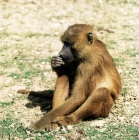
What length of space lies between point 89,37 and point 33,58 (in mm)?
2701

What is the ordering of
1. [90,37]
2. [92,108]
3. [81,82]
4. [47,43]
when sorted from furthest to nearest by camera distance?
[47,43], [90,37], [81,82], [92,108]

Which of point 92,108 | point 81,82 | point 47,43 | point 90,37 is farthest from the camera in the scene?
point 47,43

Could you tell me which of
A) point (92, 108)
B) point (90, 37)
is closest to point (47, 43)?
point (90, 37)

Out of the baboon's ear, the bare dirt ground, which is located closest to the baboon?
the baboon's ear

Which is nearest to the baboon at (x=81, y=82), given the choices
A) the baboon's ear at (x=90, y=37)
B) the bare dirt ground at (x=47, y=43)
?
the baboon's ear at (x=90, y=37)

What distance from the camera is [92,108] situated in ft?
18.9

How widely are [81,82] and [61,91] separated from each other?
1.48 ft

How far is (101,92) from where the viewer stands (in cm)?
582

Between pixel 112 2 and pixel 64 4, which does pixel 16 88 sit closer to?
pixel 64 4

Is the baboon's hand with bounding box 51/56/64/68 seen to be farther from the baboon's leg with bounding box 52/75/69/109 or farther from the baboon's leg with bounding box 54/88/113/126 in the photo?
the baboon's leg with bounding box 54/88/113/126

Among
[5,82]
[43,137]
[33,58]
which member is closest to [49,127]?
[43,137]

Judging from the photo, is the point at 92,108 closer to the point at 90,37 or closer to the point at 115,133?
the point at 115,133

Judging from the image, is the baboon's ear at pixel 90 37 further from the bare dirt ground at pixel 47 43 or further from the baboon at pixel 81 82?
the bare dirt ground at pixel 47 43

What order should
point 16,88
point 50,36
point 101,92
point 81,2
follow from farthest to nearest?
point 81,2 → point 50,36 → point 16,88 → point 101,92
